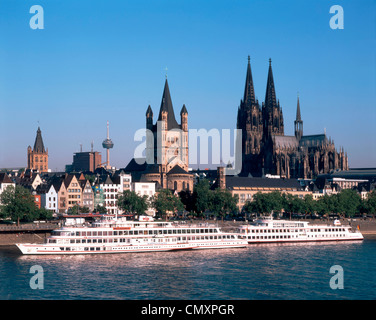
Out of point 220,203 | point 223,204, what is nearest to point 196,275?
point 220,203

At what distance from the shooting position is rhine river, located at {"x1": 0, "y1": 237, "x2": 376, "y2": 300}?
178 feet

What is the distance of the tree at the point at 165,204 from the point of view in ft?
427

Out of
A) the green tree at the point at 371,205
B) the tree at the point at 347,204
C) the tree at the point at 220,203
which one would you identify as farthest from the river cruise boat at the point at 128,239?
the green tree at the point at 371,205

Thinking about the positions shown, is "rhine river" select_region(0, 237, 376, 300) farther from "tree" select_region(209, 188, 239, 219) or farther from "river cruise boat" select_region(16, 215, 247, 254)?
"tree" select_region(209, 188, 239, 219)

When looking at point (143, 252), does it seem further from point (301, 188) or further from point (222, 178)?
point (301, 188)

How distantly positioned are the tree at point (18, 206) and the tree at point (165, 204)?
94.1 feet

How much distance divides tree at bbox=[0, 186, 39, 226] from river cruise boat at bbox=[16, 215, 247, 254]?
67.1 ft

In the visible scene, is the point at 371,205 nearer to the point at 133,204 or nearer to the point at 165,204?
the point at 165,204

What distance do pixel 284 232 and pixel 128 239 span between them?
Result: 27786mm

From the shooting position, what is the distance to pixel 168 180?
166000 mm

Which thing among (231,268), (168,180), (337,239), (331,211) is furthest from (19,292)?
(168,180)

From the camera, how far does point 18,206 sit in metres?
105

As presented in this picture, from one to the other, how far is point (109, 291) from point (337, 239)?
192 feet

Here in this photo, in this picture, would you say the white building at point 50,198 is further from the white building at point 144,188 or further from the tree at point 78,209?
the white building at point 144,188
